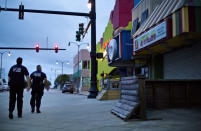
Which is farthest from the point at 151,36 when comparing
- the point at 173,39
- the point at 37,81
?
the point at 37,81

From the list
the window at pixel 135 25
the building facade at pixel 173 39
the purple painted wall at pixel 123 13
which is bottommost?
the building facade at pixel 173 39

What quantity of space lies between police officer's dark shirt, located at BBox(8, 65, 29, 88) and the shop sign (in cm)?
639

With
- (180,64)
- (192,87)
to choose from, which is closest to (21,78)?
(192,87)

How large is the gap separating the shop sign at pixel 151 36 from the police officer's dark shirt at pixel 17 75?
21.0 feet

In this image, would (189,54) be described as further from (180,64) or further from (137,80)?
(137,80)

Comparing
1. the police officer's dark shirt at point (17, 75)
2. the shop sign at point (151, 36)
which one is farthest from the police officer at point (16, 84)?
the shop sign at point (151, 36)

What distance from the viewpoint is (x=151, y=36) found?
1213 cm

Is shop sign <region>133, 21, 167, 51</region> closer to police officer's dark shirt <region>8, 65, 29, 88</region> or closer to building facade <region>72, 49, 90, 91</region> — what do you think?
police officer's dark shirt <region>8, 65, 29, 88</region>

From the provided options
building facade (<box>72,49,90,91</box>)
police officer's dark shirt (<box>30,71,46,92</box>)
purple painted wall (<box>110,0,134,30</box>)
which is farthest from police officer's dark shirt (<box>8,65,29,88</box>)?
building facade (<box>72,49,90,91</box>)

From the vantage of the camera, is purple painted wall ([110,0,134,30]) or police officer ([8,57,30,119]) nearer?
police officer ([8,57,30,119])

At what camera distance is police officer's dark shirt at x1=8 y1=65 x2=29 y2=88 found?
24.9 feet

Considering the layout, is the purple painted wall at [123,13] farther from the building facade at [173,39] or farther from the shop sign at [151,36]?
the shop sign at [151,36]

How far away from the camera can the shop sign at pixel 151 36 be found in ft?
35.5

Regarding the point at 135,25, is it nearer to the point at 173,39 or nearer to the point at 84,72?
the point at 173,39
